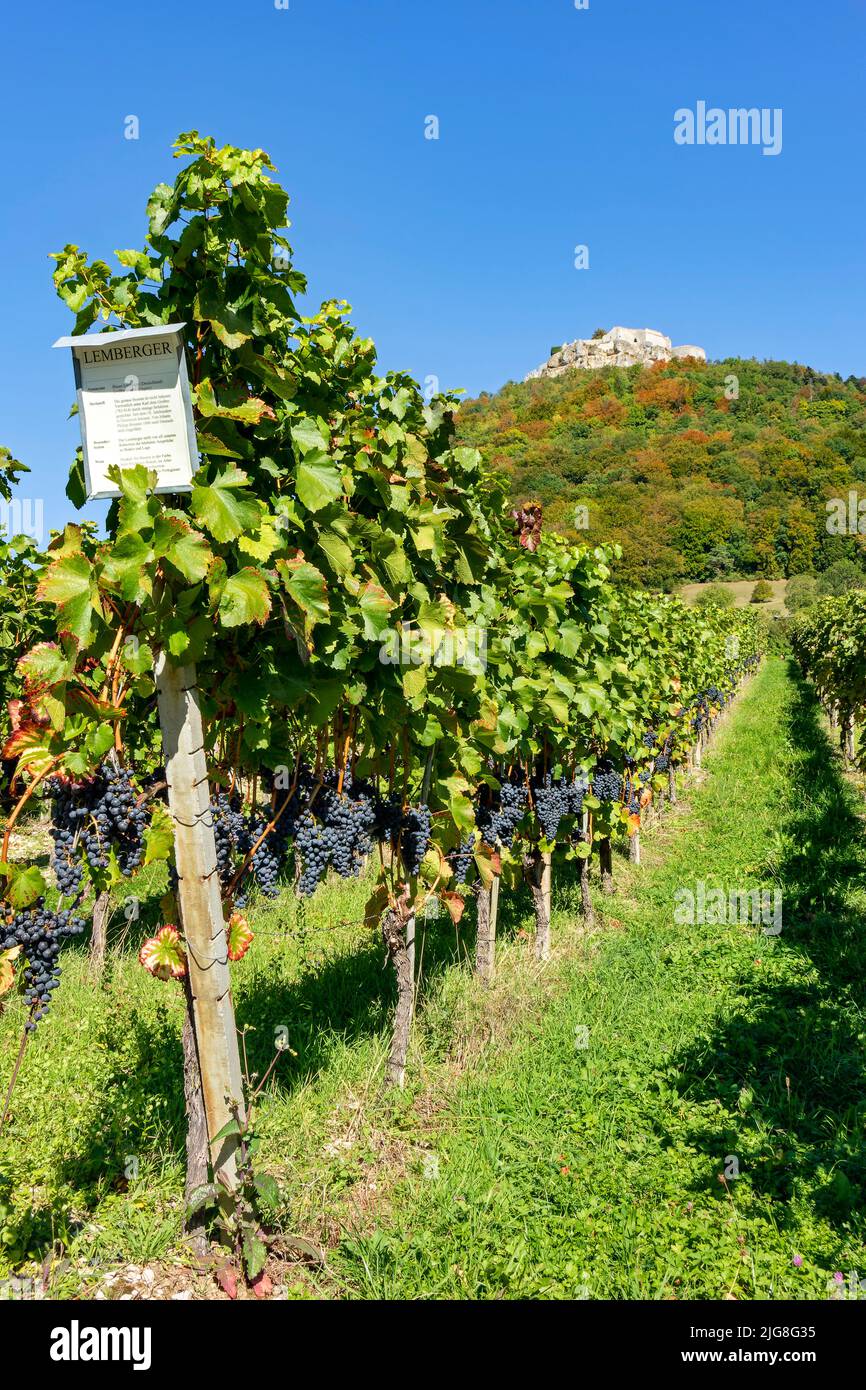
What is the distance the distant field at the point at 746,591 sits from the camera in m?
63.7

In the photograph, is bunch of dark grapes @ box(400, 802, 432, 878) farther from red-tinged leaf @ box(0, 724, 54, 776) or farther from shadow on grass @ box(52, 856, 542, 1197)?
red-tinged leaf @ box(0, 724, 54, 776)

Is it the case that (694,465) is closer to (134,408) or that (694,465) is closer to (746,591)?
(746,591)

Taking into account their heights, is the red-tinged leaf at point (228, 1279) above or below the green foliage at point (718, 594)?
below

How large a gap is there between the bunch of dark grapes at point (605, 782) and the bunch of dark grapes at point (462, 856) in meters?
2.54

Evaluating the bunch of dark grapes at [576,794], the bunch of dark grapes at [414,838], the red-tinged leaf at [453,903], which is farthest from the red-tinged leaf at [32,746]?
the bunch of dark grapes at [576,794]

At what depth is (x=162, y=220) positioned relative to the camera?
2605 mm

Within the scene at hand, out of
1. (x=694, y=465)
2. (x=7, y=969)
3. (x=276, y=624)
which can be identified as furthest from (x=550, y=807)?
(x=694, y=465)

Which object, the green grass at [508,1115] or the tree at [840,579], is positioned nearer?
the green grass at [508,1115]

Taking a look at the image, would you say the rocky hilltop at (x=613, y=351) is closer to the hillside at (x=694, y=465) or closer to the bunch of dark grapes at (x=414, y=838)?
the hillside at (x=694, y=465)

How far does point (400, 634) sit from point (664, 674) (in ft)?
24.3

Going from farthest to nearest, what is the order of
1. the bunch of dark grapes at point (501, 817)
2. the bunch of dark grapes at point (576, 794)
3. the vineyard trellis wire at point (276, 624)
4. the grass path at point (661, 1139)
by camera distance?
the bunch of dark grapes at point (576, 794)
the bunch of dark grapes at point (501, 817)
the grass path at point (661, 1139)
the vineyard trellis wire at point (276, 624)

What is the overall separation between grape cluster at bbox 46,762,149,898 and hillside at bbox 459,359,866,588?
2036 inches

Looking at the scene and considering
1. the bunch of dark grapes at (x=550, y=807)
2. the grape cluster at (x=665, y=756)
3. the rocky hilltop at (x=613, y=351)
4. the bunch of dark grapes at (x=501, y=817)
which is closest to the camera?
the bunch of dark grapes at (x=501, y=817)

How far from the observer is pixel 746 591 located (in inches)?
2660
